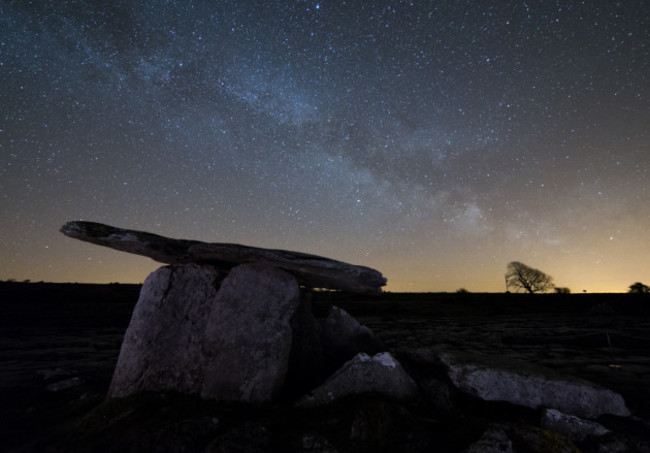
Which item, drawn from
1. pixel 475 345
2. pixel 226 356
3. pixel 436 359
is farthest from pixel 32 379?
pixel 475 345

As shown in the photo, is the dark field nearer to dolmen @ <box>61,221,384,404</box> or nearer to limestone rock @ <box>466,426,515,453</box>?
limestone rock @ <box>466,426,515,453</box>

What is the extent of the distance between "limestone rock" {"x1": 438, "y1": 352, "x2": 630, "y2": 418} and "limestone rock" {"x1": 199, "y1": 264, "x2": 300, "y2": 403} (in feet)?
5.82

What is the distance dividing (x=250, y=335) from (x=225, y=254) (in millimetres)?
962

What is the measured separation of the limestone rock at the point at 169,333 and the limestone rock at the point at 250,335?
0.18m

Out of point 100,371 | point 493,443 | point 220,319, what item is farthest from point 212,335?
point 100,371

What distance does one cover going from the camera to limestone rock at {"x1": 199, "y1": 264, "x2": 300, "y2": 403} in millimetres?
3102

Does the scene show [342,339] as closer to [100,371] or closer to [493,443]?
[493,443]

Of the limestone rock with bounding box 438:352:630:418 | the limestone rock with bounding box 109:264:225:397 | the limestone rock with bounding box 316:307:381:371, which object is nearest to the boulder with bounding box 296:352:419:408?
the limestone rock with bounding box 438:352:630:418

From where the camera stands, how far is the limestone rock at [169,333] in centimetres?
326

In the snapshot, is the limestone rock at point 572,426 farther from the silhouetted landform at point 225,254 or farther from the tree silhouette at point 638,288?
the tree silhouette at point 638,288

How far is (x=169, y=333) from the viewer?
3445 mm

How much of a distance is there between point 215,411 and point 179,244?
1.82 metres

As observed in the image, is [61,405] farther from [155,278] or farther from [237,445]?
[237,445]

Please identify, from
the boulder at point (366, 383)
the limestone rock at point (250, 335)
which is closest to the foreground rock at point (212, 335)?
the limestone rock at point (250, 335)
